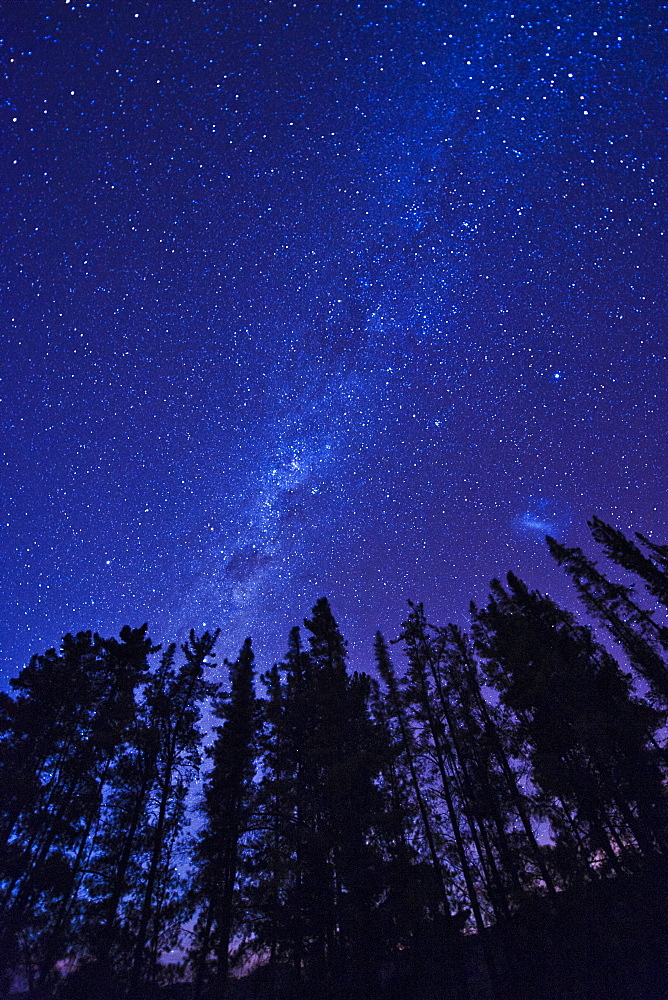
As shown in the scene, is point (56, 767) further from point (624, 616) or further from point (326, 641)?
point (624, 616)

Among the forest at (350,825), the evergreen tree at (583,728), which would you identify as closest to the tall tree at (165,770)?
the forest at (350,825)

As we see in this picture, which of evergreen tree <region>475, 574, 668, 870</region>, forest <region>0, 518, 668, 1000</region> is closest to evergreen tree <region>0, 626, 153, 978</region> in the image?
forest <region>0, 518, 668, 1000</region>

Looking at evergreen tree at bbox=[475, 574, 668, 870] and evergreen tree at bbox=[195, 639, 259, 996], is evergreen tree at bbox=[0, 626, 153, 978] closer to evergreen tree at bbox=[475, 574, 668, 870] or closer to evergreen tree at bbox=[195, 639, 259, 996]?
evergreen tree at bbox=[195, 639, 259, 996]

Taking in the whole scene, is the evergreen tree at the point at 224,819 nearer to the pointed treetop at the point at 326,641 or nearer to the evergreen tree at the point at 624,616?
the pointed treetop at the point at 326,641

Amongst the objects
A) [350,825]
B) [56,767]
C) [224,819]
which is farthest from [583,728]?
[56,767]

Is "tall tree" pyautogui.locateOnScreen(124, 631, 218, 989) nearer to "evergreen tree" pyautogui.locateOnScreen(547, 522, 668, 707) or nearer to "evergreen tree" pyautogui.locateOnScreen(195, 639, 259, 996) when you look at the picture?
"evergreen tree" pyautogui.locateOnScreen(195, 639, 259, 996)

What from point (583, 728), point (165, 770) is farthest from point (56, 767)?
point (583, 728)

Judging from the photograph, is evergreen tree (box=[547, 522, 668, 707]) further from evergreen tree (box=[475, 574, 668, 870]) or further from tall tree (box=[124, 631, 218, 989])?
tall tree (box=[124, 631, 218, 989])

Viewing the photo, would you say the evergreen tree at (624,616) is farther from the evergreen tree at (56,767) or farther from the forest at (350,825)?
the evergreen tree at (56,767)

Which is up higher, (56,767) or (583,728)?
(56,767)

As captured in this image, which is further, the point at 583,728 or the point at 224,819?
the point at 224,819

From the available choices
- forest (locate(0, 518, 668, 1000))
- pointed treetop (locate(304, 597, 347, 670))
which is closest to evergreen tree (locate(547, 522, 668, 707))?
forest (locate(0, 518, 668, 1000))

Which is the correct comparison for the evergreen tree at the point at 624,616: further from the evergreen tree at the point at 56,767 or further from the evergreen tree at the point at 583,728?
the evergreen tree at the point at 56,767

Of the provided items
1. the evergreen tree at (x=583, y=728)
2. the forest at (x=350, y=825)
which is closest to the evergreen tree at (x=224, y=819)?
the forest at (x=350, y=825)
